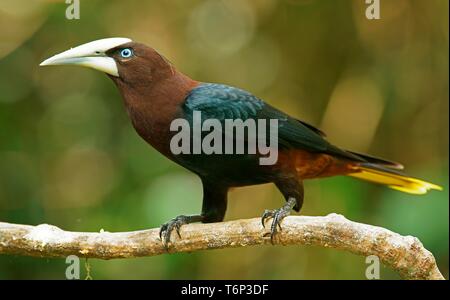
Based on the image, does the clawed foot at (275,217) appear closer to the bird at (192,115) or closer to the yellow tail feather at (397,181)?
the bird at (192,115)

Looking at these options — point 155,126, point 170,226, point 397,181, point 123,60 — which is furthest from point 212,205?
point 397,181

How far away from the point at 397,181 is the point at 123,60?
2.07m

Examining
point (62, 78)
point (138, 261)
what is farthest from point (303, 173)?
point (62, 78)

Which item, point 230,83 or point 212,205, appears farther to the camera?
point 230,83

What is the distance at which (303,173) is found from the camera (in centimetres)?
455

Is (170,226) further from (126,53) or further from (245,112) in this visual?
(126,53)

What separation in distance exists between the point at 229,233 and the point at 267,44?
3.18 metres

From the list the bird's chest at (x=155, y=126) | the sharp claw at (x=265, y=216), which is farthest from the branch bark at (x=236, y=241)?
the bird's chest at (x=155, y=126)

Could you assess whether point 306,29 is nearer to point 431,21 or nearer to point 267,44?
point 267,44

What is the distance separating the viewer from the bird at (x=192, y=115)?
405 cm

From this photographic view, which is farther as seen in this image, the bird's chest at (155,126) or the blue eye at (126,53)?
the blue eye at (126,53)

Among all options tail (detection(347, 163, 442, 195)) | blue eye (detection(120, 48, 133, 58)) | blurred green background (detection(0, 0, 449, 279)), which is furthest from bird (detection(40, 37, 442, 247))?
blurred green background (detection(0, 0, 449, 279))

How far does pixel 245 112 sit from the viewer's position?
4285 mm

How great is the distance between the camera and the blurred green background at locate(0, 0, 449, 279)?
5871mm
